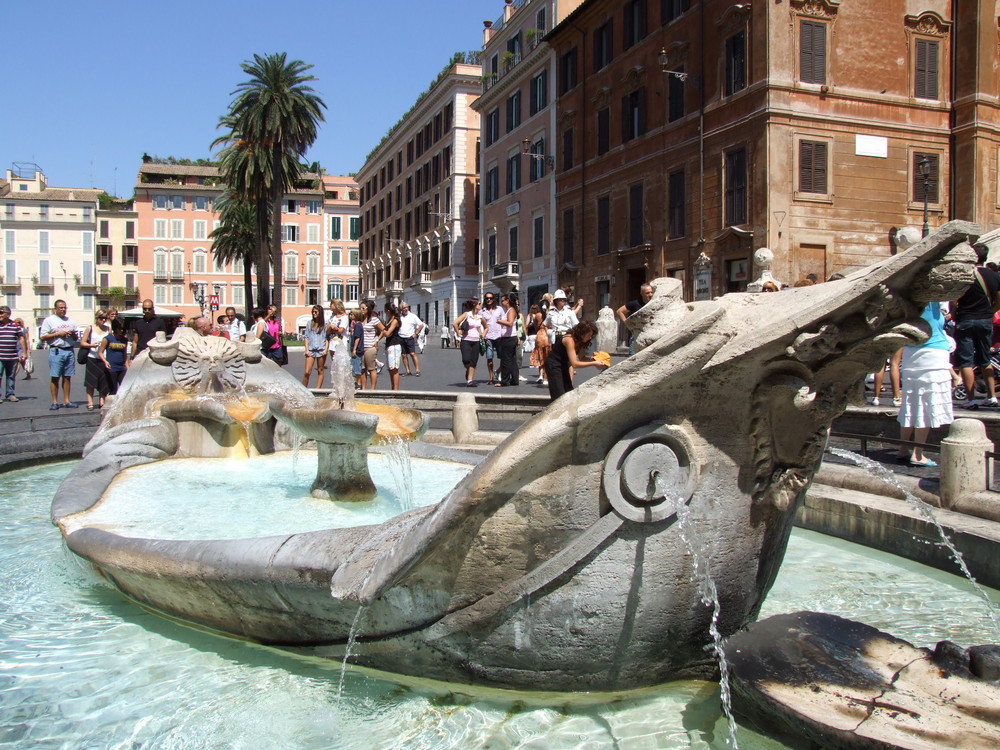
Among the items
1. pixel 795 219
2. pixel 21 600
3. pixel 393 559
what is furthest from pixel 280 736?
pixel 795 219

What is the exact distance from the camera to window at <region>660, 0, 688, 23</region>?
2738 centimetres

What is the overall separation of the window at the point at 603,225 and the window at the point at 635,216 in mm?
1529

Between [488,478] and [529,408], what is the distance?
23.2ft

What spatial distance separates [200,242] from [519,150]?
50974 millimetres

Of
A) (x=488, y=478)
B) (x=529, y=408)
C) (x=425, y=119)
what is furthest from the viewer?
(x=425, y=119)

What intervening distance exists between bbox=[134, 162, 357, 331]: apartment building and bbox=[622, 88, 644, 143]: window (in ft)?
179

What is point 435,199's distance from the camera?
54031mm

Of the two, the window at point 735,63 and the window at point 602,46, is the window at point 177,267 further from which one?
the window at point 735,63

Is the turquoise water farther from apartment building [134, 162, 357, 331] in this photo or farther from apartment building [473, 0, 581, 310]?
apartment building [134, 162, 357, 331]

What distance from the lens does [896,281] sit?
82.1 inches

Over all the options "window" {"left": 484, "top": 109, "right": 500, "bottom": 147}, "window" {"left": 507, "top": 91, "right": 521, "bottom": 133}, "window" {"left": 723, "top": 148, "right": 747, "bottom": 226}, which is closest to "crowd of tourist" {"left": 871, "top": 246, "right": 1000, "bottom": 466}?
"window" {"left": 723, "top": 148, "right": 747, "bottom": 226}

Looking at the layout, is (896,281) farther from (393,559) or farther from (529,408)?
(529,408)

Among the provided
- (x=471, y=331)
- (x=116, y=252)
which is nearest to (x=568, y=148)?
(x=471, y=331)

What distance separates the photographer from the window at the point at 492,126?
43.5 metres
